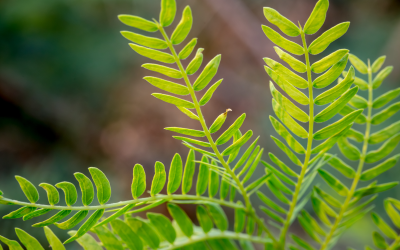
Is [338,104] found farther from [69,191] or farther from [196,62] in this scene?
[69,191]

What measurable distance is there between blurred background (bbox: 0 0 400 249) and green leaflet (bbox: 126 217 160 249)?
0.90 metres

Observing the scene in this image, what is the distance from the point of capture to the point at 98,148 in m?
1.59

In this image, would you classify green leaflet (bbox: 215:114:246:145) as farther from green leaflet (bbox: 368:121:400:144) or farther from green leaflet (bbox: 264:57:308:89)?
green leaflet (bbox: 368:121:400:144)

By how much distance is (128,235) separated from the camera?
272mm

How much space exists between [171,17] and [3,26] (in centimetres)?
147

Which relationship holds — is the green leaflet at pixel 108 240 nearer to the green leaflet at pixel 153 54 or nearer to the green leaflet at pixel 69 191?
the green leaflet at pixel 69 191

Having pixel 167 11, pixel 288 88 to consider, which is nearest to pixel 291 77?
pixel 288 88

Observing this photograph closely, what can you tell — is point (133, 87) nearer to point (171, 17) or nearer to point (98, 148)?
point (98, 148)

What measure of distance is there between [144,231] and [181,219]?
0.05 metres

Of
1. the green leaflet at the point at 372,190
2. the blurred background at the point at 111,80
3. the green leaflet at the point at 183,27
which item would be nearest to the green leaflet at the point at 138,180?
the green leaflet at the point at 183,27

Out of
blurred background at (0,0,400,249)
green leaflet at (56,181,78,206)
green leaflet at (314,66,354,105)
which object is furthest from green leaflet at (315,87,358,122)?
blurred background at (0,0,400,249)

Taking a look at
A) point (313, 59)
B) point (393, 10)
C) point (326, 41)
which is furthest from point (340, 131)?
point (393, 10)

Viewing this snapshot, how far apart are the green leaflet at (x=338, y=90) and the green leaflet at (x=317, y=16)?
43 mm

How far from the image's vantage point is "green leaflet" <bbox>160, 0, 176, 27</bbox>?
0.62ft
